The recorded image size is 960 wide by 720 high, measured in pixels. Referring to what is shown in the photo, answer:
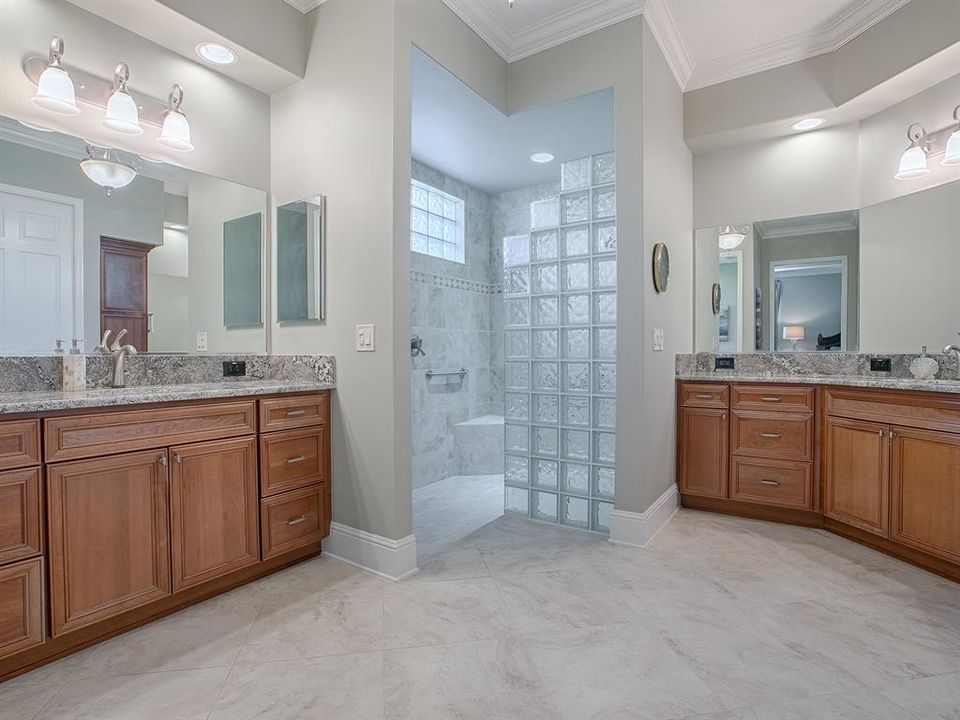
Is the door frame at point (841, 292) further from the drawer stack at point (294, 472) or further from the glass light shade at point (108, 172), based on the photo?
the glass light shade at point (108, 172)

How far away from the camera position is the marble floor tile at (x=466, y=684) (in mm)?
1433

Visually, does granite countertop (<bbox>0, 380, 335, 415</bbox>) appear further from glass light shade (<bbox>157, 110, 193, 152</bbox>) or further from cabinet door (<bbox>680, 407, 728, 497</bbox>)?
cabinet door (<bbox>680, 407, 728, 497</bbox>)

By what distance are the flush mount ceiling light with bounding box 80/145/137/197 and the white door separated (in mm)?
168

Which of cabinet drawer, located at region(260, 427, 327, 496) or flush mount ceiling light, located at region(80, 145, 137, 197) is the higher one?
flush mount ceiling light, located at region(80, 145, 137, 197)

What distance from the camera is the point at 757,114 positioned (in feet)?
10.5

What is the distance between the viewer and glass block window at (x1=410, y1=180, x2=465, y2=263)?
4230 millimetres

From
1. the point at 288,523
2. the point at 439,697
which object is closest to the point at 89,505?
the point at 288,523

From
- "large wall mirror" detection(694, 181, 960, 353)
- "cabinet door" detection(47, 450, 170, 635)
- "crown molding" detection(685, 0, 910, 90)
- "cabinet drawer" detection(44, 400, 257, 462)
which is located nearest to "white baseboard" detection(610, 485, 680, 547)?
"large wall mirror" detection(694, 181, 960, 353)

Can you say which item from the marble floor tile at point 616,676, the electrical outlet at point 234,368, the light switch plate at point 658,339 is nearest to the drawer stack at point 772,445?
the light switch plate at point 658,339

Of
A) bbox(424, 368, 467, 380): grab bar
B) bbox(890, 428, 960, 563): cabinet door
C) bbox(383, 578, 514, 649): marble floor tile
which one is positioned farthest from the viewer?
bbox(424, 368, 467, 380): grab bar

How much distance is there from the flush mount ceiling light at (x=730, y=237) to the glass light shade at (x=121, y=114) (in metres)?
3.48

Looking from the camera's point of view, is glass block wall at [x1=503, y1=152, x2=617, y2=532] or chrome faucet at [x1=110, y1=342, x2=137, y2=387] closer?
chrome faucet at [x1=110, y1=342, x2=137, y2=387]

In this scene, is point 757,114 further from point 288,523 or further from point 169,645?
point 169,645

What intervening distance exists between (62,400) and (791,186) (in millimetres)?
4040
